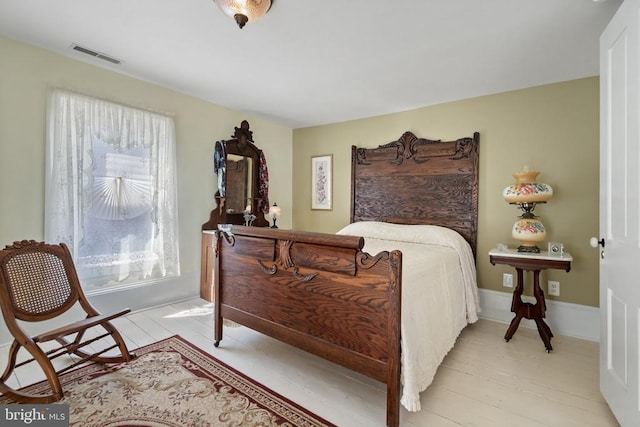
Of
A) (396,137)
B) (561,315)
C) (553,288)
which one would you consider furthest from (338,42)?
(561,315)

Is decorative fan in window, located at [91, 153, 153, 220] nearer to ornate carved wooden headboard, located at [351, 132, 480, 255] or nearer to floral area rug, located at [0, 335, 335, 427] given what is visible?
floral area rug, located at [0, 335, 335, 427]

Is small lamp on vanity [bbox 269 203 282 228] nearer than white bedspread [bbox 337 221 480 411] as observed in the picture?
No

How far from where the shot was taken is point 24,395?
1.63m

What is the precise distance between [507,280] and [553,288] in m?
0.37

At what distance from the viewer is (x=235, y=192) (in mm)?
3857

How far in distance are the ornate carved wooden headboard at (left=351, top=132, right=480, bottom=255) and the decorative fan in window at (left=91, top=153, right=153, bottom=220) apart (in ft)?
8.11

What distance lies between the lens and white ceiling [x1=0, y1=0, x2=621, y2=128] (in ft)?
6.00

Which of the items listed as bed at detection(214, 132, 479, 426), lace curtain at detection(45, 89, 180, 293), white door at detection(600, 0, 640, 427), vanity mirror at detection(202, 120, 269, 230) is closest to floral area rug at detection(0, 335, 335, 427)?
bed at detection(214, 132, 479, 426)

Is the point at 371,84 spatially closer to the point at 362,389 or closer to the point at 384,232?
the point at 384,232

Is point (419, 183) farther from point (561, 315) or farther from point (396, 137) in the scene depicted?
point (561, 315)

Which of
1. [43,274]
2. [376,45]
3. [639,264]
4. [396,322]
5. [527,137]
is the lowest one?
[396,322]

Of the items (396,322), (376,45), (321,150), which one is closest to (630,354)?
(396,322)

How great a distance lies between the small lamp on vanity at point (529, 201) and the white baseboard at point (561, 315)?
0.69 m

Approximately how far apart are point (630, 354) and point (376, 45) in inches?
92.2
